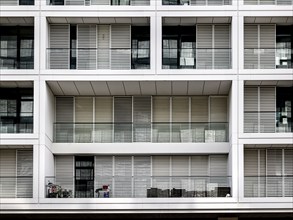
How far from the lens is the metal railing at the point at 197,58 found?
42406mm

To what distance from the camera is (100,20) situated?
42.9 m

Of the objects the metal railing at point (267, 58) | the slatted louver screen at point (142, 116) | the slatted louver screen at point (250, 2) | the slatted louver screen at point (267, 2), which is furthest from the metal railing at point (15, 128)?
the slatted louver screen at point (267, 2)

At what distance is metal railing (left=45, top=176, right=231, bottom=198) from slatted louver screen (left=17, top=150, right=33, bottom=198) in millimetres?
1055

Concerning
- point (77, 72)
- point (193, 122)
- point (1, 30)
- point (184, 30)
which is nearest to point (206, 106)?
point (193, 122)

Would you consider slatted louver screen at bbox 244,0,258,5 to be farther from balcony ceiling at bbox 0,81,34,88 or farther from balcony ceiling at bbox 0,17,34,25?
balcony ceiling at bbox 0,81,34,88

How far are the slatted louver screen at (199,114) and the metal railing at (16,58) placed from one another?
8.44 m

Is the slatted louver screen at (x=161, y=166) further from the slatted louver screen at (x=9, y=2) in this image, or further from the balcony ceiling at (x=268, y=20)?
the slatted louver screen at (x=9, y=2)

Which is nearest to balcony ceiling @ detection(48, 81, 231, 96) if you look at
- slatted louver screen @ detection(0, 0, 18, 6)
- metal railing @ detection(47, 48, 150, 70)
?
metal railing @ detection(47, 48, 150, 70)

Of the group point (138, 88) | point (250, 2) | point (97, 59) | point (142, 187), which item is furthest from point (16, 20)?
point (250, 2)

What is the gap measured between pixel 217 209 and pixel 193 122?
5.25 metres

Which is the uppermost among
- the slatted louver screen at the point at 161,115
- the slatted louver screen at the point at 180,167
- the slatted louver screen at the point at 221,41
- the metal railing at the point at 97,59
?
the slatted louver screen at the point at 221,41

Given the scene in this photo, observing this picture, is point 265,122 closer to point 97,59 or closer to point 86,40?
point 97,59

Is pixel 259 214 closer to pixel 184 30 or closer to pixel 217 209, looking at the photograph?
pixel 217 209

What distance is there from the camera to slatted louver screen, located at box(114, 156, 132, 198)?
136 feet
